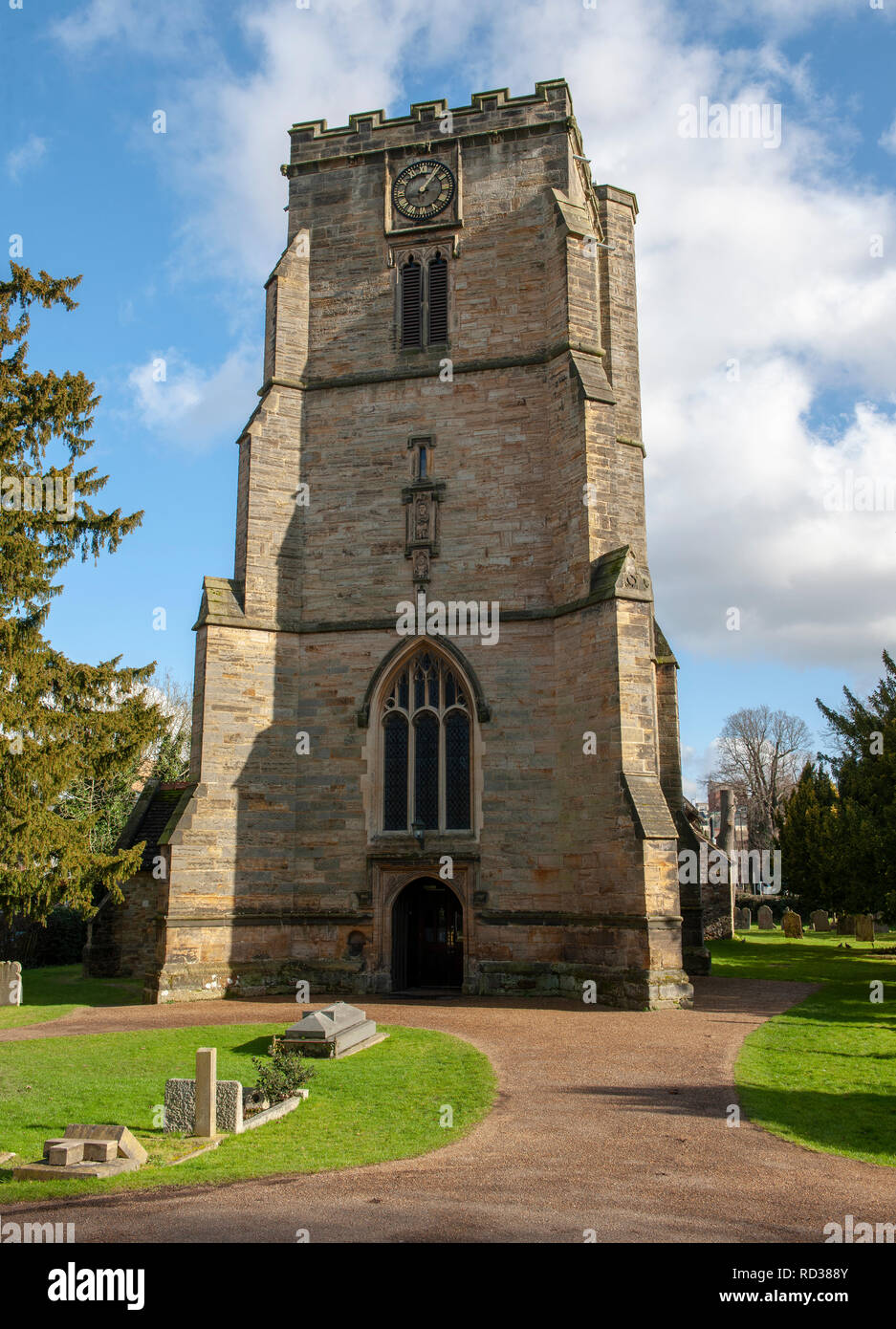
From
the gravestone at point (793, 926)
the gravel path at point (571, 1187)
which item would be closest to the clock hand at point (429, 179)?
the gravel path at point (571, 1187)

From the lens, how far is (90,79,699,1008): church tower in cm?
1753

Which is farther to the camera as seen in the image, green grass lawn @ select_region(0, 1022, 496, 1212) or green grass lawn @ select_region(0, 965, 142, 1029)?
green grass lawn @ select_region(0, 965, 142, 1029)

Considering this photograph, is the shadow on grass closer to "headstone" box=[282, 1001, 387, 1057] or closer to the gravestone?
"headstone" box=[282, 1001, 387, 1057]

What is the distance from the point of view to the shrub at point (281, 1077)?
994 centimetres

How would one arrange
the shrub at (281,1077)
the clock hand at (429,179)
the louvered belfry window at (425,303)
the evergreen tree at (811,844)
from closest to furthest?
the shrub at (281,1077)
the louvered belfry window at (425,303)
the clock hand at (429,179)
the evergreen tree at (811,844)

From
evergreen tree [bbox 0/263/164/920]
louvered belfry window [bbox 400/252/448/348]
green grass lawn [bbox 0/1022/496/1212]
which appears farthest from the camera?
louvered belfry window [bbox 400/252/448/348]

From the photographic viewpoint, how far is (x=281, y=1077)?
1011cm

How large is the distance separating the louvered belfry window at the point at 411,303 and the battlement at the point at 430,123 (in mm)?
2889

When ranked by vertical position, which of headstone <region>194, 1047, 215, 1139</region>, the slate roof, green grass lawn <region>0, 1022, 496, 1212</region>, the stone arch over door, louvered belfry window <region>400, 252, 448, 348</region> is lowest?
green grass lawn <region>0, 1022, 496, 1212</region>

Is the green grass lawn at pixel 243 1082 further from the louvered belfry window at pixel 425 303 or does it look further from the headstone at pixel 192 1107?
the louvered belfry window at pixel 425 303

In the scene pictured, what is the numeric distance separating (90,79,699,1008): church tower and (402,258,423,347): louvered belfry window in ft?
0.21

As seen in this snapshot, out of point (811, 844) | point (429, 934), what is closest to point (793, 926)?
point (811, 844)
